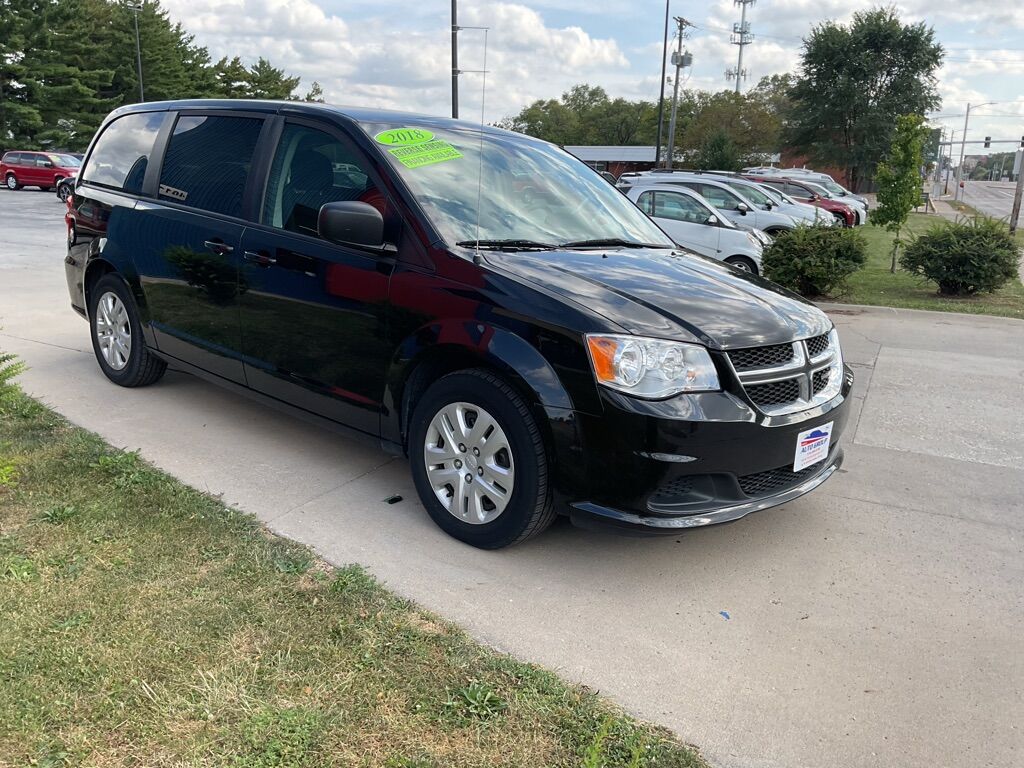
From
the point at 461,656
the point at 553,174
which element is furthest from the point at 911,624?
the point at 553,174

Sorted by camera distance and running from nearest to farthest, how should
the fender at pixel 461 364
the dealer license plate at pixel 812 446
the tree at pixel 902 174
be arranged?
the fender at pixel 461 364
the dealer license plate at pixel 812 446
the tree at pixel 902 174

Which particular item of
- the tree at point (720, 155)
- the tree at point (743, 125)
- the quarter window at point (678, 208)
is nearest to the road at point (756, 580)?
the quarter window at point (678, 208)

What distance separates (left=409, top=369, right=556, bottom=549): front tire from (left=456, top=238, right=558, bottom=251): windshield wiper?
24.9 inches

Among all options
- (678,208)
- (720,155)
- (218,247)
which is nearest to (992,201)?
(720,155)

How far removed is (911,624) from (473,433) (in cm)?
184

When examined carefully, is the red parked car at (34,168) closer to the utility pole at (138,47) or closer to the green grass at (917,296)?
the utility pole at (138,47)

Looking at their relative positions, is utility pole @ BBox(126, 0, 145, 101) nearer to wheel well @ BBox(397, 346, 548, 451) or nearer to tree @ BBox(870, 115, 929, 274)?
tree @ BBox(870, 115, 929, 274)

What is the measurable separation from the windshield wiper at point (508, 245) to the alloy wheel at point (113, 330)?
2.94m

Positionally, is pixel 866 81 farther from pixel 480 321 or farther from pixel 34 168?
pixel 480 321

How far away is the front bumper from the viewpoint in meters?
3.05

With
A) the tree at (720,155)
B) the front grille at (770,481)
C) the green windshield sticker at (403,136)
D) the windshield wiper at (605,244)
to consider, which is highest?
the tree at (720,155)

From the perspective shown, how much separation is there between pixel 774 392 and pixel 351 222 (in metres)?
1.92

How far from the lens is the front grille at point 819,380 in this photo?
3.53 meters

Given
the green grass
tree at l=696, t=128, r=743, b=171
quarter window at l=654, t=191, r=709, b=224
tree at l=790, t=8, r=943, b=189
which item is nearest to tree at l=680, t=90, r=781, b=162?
tree at l=790, t=8, r=943, b=189
